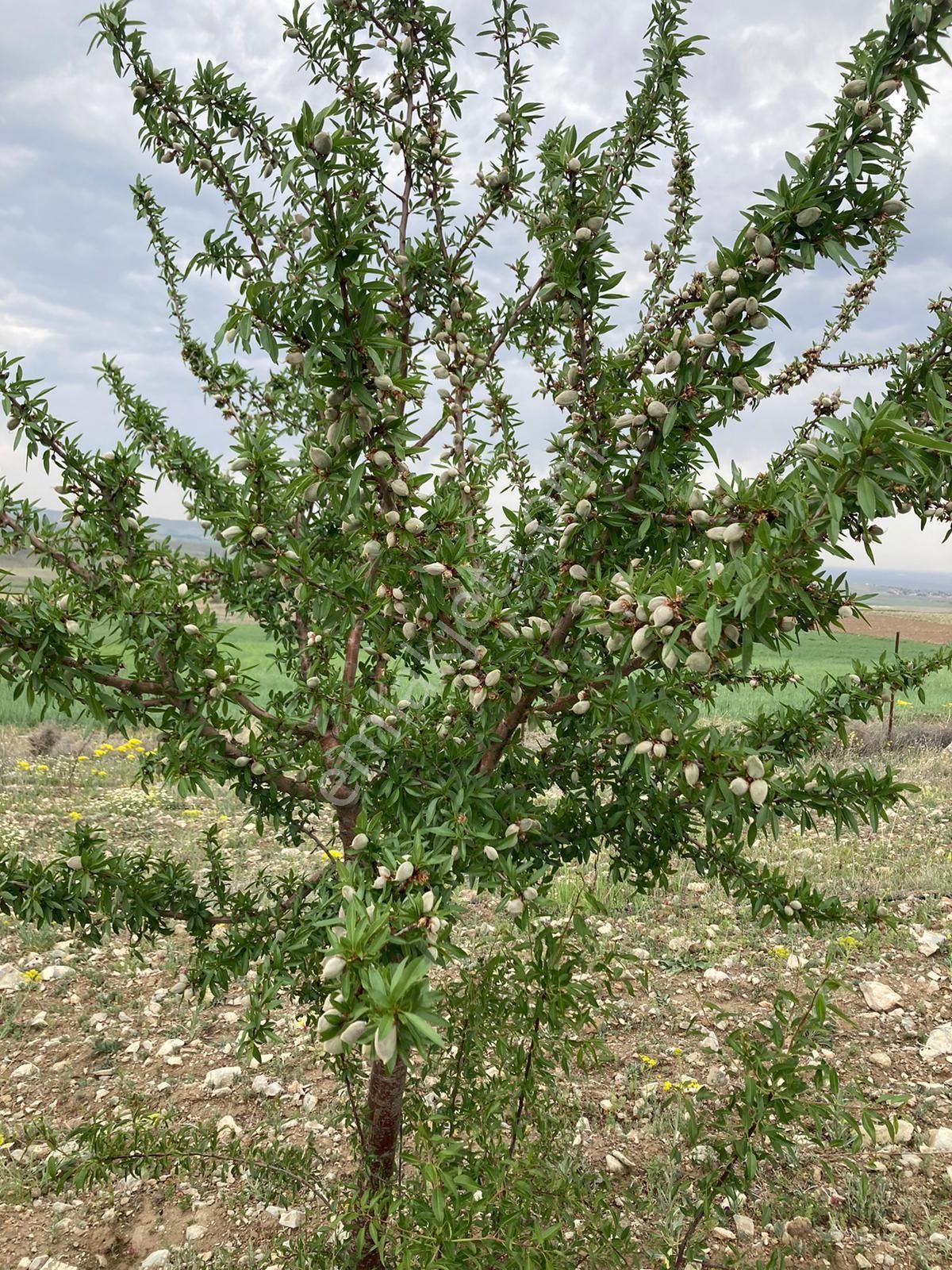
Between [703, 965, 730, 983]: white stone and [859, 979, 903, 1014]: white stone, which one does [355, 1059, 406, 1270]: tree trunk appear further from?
[859, 979, 903, 1014]: white stone

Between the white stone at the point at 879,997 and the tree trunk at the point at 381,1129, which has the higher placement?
the tree trunk at the point at 381,1129

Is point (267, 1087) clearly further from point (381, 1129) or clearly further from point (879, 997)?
point (879, 997)

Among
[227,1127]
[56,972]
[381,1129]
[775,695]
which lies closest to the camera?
[381,1129]

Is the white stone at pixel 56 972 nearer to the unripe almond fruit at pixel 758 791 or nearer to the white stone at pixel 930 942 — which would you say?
the unripe almond fruit at pixel 758 791

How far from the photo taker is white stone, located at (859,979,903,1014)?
16.7ft

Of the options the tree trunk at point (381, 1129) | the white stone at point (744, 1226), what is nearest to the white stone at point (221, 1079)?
the tree trunk at point (381, 1129)

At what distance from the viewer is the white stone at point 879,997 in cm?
509

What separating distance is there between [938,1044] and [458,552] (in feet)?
15.4

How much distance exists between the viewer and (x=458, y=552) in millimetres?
1880

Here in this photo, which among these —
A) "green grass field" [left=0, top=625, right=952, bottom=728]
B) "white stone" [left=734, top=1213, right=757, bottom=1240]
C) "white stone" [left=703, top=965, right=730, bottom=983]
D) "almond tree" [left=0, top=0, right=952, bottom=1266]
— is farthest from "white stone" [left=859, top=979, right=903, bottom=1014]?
"almond tree" [left=0, top=0, right=952, bottom=1266]

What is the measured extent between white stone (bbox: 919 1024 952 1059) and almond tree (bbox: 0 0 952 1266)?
3047 millimetres

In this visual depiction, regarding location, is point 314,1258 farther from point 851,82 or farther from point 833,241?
point 851,82

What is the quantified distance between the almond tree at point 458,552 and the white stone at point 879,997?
10.8 feet

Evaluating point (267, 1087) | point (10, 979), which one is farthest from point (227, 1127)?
point (10, 979)
